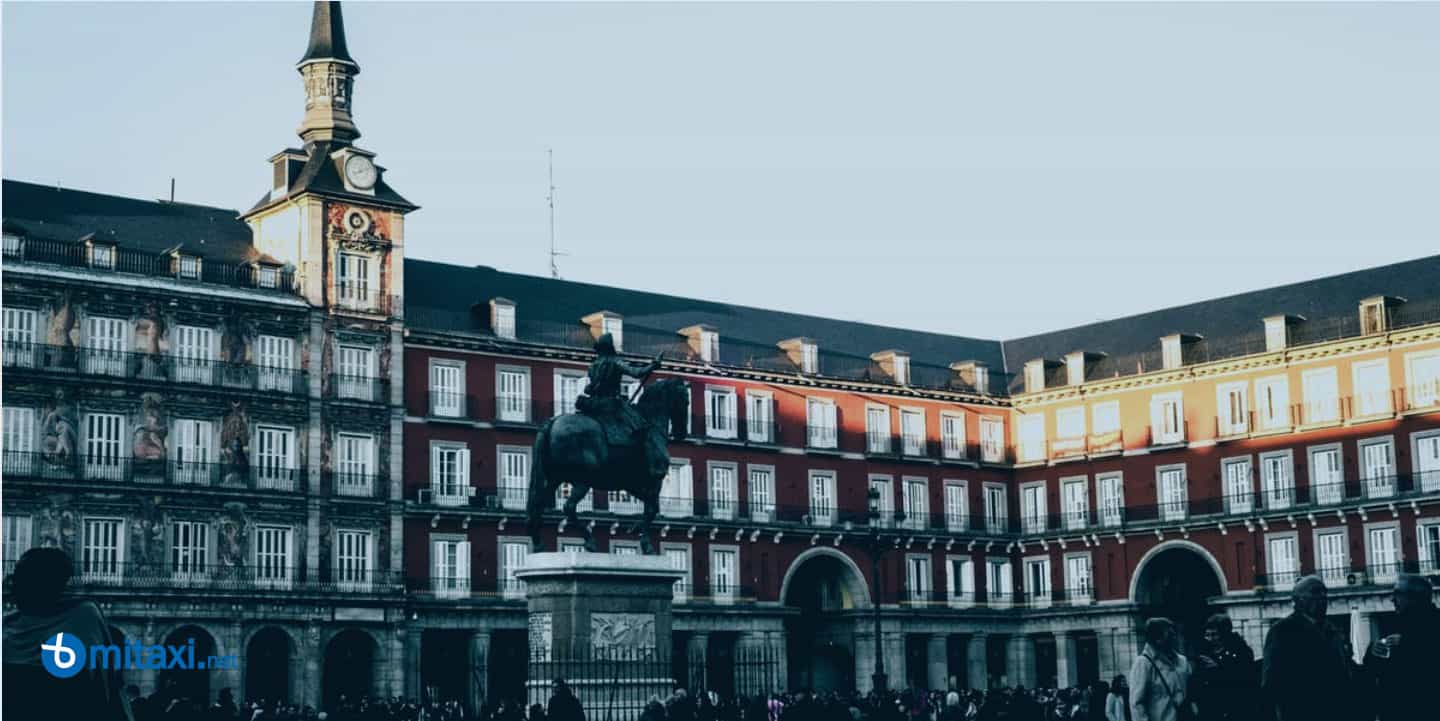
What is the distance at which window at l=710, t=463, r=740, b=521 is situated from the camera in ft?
217

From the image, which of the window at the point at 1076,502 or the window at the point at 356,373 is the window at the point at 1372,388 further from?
the window at the point at 356,373

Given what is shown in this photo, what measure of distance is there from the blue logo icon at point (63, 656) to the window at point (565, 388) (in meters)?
54.3

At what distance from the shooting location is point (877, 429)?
235 feet

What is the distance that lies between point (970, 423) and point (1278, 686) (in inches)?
2522

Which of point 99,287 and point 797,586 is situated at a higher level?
point 99,287

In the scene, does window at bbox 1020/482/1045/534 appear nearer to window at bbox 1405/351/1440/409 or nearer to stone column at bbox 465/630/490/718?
window at bbox 1405/351/1440/409

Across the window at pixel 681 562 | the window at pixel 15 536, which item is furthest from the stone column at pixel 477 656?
the window at pixel 15 536

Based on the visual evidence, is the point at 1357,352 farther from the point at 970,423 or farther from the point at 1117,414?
the point at 970,423

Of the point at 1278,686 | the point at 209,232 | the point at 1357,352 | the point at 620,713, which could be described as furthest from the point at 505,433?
the point at 1278,686

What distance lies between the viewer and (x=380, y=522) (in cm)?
5741

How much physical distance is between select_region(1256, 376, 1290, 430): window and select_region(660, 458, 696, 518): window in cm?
2004

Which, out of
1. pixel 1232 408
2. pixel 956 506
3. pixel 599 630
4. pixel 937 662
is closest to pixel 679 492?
pixel 937 662

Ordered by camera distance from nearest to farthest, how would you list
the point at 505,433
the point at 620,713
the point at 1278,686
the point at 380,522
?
the point at 1278,686 < the point at 620,713 < the point at 380,522 < the point at 505,433

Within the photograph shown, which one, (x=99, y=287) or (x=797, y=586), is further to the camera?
(x=797, y=586)
